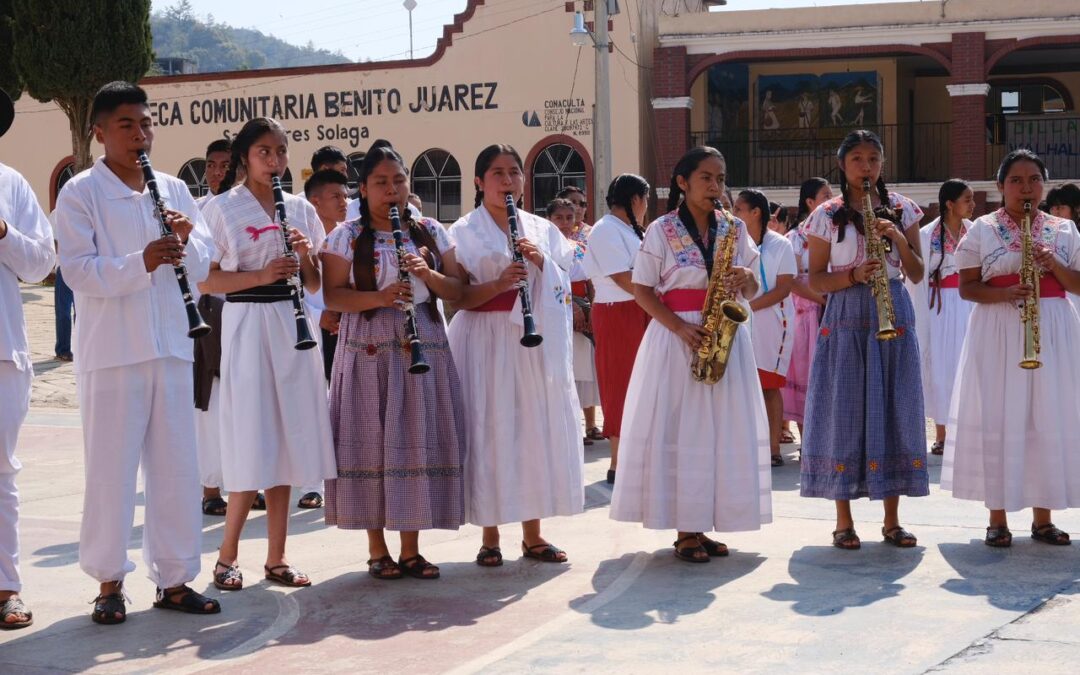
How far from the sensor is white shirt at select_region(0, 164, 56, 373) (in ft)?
20.3

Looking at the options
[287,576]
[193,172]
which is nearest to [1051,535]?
[287,576]

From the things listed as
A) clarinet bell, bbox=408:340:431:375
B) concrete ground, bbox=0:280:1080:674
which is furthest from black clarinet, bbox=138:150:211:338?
concrete ground, bbox=0:280:1080:674

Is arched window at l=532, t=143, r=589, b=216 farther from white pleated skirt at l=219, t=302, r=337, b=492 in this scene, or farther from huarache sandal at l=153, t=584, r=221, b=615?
huarache sandal at l=153, t=584, r=221, b=615

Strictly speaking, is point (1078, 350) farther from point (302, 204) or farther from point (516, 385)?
point (302, 204)

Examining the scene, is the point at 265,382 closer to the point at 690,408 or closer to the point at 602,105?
the point at 690,408

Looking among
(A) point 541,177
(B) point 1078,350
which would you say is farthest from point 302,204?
(A) point 541,177

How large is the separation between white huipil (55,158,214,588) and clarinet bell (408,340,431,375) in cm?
102

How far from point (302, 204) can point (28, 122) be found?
1352 inches

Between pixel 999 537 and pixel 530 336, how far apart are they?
269 centimetres

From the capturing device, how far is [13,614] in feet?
20.5

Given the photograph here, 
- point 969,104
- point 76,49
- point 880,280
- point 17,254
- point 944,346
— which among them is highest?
point 76,49

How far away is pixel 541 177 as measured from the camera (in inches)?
1352

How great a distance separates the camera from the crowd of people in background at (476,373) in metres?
6.33

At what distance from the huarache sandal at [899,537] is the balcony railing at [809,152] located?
26274 millimetres
